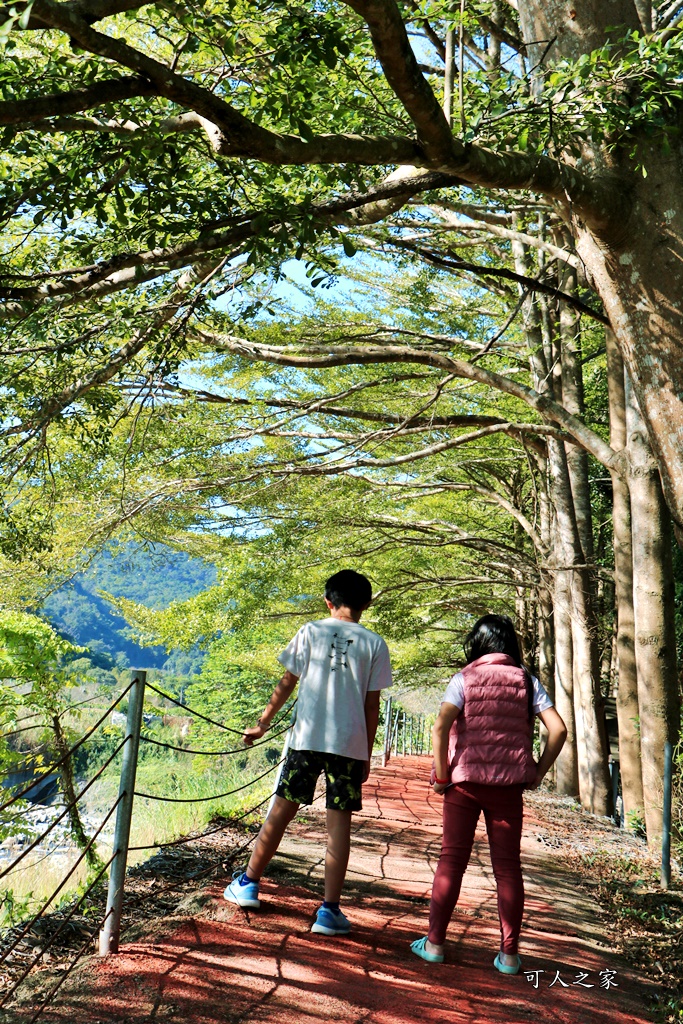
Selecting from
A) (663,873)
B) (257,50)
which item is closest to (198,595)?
(663,873)

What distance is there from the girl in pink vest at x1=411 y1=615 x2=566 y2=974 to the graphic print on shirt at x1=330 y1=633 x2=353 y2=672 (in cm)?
53

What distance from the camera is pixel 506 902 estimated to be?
409 cm

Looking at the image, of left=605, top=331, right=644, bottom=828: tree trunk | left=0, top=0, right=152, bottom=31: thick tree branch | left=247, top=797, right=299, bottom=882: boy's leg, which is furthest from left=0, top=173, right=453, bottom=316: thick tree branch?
left=605, top=331, right=644, bottom=828: tree trunk

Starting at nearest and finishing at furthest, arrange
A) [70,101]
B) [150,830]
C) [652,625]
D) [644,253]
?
[70,101], [644,253], [652,625], [150,830]

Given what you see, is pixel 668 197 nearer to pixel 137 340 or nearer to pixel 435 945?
pixel 137 340

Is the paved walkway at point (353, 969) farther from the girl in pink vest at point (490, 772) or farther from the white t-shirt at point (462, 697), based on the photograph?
the white t-shirt at point (462, 697)

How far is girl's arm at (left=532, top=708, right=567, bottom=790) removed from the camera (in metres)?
4.23

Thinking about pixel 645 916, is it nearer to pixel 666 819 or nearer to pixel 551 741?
pixel 666 819

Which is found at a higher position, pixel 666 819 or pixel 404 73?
pixel 404 73

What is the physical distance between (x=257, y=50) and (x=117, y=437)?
775 cm

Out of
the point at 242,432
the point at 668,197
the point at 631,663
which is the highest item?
the point at 242,432

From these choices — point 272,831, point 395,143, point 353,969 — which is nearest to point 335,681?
point 272,831

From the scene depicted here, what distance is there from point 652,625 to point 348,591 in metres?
5.32

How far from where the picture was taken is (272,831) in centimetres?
420
